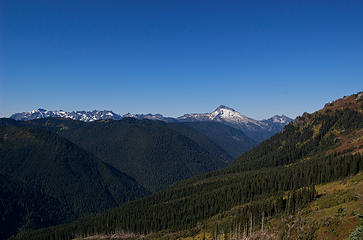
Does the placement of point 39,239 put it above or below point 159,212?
below

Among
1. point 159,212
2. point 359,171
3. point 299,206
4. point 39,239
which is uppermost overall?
point 359,171

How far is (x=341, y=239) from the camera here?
173 ft

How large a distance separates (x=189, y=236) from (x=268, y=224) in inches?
1859

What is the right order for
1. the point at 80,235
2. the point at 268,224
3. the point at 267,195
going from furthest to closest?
the point at 80,235 → the point at 267,195 → the point at 268,224

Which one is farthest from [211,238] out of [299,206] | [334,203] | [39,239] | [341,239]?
[39,239]

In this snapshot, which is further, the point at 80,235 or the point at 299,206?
the point at 80,235

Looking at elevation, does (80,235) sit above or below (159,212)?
below

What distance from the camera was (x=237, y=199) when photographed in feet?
531

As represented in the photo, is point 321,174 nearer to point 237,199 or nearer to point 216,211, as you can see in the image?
point 237,199

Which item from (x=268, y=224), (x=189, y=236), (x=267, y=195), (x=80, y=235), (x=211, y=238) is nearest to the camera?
(x=268, y=224)

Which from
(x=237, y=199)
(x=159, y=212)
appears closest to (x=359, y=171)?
(x=237, y=199)

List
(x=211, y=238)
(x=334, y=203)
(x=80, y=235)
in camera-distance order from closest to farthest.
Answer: (x=334, y=203) < (x=211, y=238) < (x=80, y=235)

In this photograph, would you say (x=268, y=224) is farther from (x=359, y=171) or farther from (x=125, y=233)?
(x=125, y=233)

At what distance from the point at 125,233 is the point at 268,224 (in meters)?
112
